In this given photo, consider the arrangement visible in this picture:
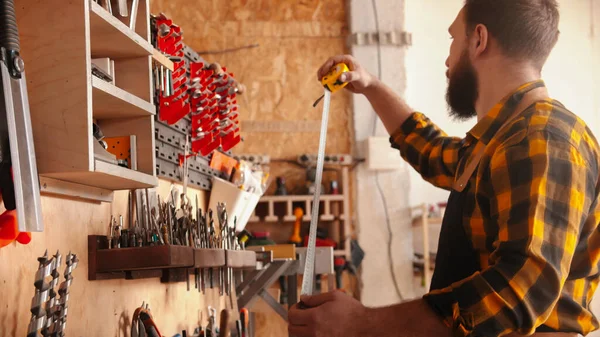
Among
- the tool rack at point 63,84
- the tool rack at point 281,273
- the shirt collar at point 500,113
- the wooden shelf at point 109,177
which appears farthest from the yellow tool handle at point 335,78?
the tool rack at point 281,273

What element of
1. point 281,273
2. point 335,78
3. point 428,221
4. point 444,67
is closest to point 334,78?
point 335,78

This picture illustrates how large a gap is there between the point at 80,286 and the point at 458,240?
3.25 ft

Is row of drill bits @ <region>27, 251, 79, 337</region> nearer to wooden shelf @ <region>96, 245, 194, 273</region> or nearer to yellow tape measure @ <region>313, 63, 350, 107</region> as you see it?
wooden shelf @ <region>96, 245, 194, 273</region>

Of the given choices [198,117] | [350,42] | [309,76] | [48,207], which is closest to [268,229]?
[309,76]

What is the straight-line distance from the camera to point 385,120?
2.42m

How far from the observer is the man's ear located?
184cm

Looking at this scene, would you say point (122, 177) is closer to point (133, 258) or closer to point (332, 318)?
point (133, 258)

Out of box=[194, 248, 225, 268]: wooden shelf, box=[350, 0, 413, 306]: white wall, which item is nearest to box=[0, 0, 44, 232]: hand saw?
box=[194, 248, 225, 268]: wooden shelf

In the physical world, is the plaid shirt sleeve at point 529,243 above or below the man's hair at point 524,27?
below

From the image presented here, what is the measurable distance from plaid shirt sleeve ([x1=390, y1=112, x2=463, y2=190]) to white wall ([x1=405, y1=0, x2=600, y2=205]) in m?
3.91

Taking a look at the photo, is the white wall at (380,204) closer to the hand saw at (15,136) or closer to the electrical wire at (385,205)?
the electrical wire at (385,205)

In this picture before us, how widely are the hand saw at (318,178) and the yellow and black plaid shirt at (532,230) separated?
41 cm

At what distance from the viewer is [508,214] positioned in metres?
1.41

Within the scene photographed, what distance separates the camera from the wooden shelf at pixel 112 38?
1543mm
